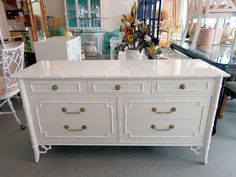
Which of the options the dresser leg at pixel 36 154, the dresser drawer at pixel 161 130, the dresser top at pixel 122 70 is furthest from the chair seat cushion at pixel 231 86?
the dresser leg at pixel 36 154

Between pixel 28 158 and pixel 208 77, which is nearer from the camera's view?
pixel 208 77

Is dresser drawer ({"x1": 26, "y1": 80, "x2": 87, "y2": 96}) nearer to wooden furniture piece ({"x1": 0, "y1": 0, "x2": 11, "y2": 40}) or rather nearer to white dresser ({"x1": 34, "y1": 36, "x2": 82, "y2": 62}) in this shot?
white dresser ({"x1": 34, "y1": 36, "x2": 82, "y2": 62})

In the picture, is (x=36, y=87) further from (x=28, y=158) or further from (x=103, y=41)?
(x=103, y=41)

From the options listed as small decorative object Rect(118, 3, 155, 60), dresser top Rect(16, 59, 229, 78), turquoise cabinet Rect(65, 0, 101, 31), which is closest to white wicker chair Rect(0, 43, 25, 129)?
dresser top Rect(16, 59, 229, 78)

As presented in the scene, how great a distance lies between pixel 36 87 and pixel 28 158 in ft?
2.35

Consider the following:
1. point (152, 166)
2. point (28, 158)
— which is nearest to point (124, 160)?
point (152, 166)

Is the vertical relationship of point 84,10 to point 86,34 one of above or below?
above

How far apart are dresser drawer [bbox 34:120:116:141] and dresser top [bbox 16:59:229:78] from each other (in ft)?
1.29

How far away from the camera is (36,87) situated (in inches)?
51.0

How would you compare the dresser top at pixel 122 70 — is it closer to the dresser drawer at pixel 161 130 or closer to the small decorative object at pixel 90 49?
the dresser drawer at pixel 161 130

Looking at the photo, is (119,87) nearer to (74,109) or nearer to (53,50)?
(74,109)

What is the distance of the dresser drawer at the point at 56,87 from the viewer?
127cm

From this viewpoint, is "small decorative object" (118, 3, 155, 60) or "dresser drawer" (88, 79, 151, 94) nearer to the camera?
"dresser drawer" (88, 79, 151, 94)

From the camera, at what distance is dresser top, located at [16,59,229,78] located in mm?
1237
